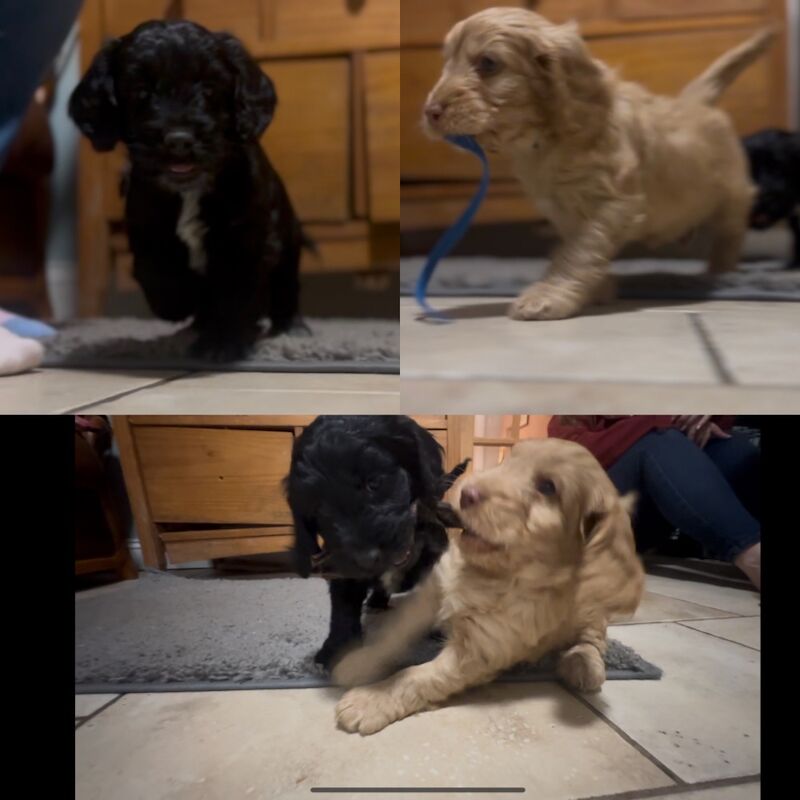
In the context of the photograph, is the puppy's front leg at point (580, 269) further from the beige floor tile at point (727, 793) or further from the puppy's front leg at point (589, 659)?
the beige floor tile at point (727, 793)

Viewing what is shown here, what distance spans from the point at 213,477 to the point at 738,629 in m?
0.45

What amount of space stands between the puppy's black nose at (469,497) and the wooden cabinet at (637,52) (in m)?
Answer: 0.41

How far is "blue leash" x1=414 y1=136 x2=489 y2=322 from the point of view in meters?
0.94

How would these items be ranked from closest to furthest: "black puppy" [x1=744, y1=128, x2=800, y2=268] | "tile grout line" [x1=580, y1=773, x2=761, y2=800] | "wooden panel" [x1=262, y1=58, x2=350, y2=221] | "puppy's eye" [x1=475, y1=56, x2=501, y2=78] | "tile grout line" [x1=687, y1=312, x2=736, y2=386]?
"tile grout line" [x1=580, y1=773, x2=761, y2=800] → "tile grout line" [x1=687, y1=312, x2=736, y2=386] → "puppy's eye" [x1=475, y1=56, x2=501, y2=78] → "black puppy" [x1=744, y1=128, x2=800, y2=268] → "wooden panel" [x1=262, y1=58, x2=350, y2=221]

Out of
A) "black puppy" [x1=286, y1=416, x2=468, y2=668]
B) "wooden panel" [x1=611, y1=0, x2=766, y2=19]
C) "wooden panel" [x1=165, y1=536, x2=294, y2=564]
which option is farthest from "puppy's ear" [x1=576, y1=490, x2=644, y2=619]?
"wooden panel" [x1=611, y1=0, x2=766, y2=19]

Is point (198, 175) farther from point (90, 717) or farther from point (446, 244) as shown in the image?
point (90, 717)

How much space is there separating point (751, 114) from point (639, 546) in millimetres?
554

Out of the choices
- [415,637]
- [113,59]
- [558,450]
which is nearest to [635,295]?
[558,450]

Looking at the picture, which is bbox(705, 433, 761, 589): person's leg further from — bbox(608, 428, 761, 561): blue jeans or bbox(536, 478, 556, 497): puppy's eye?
bbox(536, 478, 556, 497): puppy's eye

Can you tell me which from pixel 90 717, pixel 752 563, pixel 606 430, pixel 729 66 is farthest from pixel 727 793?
pixel 729 66

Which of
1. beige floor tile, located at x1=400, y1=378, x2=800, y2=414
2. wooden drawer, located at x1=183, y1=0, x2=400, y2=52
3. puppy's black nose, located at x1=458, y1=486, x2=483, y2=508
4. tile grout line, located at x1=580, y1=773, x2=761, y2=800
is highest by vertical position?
wooden drawer, located at x1=183, y1=0, x2=400, y2=52

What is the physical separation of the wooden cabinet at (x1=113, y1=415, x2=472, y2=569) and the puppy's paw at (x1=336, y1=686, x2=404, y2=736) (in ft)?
0.43

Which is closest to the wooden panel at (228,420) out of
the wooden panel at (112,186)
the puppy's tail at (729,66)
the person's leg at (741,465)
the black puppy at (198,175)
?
the black puppy at (198,175)

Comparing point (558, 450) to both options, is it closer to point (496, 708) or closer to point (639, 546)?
point (639, 546)
